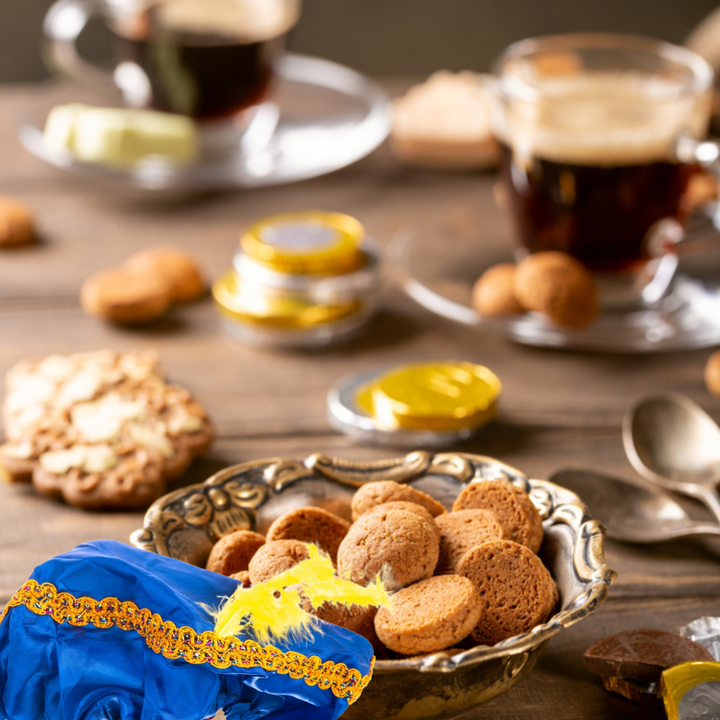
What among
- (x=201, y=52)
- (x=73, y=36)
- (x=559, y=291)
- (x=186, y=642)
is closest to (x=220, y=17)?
(x=201, y=52)

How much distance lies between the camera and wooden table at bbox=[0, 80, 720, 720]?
0.65m

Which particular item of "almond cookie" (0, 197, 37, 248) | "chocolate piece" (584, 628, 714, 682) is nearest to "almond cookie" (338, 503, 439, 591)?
"chocolate piece" (584, 628, 714, 682)

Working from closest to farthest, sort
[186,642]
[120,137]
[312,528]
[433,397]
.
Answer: [186,642], [312,528], [433,397], [120,137]

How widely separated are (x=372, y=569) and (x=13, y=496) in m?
0.37

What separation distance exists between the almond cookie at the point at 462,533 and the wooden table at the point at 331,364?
9cm

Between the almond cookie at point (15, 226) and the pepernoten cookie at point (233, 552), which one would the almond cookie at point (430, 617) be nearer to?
the pepernoten cookie at point (233, 552)

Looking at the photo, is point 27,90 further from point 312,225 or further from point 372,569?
point 372,569

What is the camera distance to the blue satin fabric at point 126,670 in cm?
46

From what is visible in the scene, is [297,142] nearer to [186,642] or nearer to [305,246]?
[305,246]

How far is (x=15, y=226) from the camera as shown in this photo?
1146 mm

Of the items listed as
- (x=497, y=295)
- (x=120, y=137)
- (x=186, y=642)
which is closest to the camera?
(x=186, y=642)

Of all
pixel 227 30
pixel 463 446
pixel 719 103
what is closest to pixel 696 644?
pixel 463 446

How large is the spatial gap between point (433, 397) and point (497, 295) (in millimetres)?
173

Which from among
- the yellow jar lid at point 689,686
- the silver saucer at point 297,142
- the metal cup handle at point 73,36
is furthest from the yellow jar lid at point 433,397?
the metal cup handle at point 73,36
